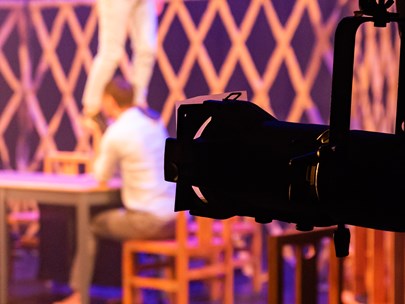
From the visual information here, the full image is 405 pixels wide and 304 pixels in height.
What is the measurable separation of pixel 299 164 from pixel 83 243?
2523mm

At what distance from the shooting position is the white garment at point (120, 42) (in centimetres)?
398

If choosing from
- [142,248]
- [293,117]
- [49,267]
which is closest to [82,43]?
[293,117]

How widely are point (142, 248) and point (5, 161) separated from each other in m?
2.51

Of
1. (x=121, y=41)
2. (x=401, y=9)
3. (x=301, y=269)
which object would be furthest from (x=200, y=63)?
(x=401, y=9)

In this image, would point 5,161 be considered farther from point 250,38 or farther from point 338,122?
point 338,122

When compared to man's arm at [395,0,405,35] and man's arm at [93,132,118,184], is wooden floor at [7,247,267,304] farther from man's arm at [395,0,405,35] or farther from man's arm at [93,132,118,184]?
man's arm at [395,0,405,35]

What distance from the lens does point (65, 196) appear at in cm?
314

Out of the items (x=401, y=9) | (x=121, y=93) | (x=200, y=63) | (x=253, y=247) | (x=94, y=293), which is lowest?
(x=94, y=293)

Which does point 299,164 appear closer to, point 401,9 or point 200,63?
point 401,9

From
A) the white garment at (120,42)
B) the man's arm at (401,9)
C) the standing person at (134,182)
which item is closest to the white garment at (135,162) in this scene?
the standing person at (134,182)

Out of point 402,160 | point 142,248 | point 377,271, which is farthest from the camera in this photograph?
point 142,248

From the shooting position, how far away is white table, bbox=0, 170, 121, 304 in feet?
10.3

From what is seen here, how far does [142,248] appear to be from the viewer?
3.13 metres

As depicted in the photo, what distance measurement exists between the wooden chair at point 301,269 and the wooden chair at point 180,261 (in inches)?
42.6
